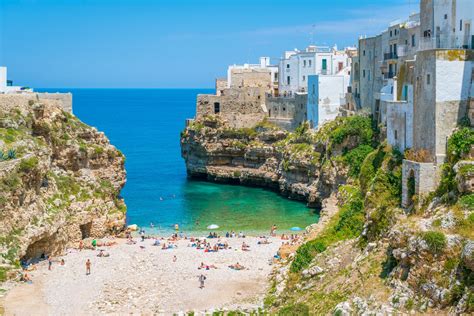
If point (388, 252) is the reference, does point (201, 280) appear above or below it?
below

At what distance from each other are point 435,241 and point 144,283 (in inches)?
690

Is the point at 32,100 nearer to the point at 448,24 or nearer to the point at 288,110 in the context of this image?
the point at 448,24

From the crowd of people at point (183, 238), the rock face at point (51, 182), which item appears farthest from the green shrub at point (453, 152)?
the rock face at point (51, 182)

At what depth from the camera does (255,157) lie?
68.1m

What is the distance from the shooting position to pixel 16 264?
3491cm

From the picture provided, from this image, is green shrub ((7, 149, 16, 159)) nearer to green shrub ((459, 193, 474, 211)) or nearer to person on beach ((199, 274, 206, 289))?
person on beach ((199, 274, 206, 289))

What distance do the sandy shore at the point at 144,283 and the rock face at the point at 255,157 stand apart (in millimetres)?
16837

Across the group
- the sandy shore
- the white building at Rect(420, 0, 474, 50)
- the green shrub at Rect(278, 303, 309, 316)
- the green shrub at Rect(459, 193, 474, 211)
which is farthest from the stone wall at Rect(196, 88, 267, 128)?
the green shrub at Rect(459, 193, 474, 211)

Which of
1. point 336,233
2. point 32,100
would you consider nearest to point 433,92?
point 336,233

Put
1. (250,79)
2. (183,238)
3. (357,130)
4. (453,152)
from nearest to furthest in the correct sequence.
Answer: (453,152), (183,238), (357,130), (250,79)

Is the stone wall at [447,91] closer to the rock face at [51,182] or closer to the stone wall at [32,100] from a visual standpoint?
the rock face at [51,182]

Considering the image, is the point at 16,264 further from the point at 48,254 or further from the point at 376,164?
the point at 376,164

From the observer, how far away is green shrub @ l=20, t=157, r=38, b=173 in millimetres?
38000

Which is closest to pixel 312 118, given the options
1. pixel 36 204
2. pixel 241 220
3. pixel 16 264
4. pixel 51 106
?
pixel 241 220
